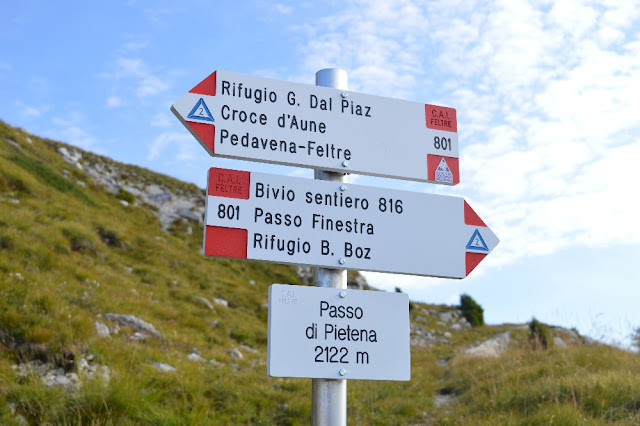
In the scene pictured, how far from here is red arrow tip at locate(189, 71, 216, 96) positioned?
12.0 feet

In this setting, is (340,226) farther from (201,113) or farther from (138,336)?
(138,336)

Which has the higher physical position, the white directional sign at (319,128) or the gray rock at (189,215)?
the gray rock at (189,215)

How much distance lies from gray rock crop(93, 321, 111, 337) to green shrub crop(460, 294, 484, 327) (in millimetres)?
23073

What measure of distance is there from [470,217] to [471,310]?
26745 millimetres

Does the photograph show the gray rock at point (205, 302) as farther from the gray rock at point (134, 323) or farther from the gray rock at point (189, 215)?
the gray rock at point (189, 215)

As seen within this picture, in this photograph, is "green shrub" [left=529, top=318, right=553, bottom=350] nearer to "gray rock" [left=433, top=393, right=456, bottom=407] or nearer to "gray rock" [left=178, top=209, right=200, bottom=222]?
"gray rock" [left=433, top=393, right=456, bottom=407]

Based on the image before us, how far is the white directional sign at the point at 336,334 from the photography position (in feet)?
10.8

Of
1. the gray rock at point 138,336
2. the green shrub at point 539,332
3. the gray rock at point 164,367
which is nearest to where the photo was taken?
the gray rock at point 164,367

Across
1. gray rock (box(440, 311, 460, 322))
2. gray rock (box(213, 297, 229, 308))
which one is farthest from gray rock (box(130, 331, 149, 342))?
gray rock (box(440, 311, 460, 322))

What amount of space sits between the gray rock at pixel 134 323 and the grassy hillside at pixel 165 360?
6.0 inches

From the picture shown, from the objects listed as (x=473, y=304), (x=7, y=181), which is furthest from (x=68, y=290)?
(x=473, y=304)

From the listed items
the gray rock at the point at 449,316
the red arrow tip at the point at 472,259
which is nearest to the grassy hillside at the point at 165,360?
the red arrow tip at the point at 472,259

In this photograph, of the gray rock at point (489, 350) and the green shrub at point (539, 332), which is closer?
the gray rock at point (489, 350)

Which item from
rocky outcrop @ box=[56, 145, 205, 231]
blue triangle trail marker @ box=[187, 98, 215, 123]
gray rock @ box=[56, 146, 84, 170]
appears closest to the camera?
blue triangle trail marker @ box=[187, 98, 215, 123]
